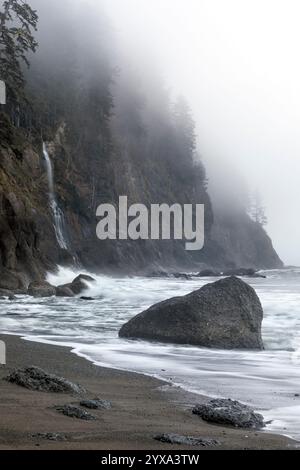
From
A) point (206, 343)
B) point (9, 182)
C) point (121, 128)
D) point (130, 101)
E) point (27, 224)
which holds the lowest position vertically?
point (206, 343)

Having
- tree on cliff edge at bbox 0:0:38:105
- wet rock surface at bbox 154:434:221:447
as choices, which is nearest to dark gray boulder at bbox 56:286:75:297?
tree on cliff edge at bbox 0:0:38:105

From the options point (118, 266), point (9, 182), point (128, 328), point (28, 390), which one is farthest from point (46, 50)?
point (28, 390)

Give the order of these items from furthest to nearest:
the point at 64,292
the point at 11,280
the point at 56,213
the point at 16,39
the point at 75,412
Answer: the point at 56,213, the point at 11,280, the point at 16,39, the point at 64,292, the point at 75,412

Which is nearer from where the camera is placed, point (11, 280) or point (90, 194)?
point (11, 280)

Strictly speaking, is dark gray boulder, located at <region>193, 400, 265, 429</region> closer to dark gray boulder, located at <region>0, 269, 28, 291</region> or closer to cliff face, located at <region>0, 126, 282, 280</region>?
dark gray boulder, located at <region>0, 269, 28, 291</region>

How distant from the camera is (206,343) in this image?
10.3m

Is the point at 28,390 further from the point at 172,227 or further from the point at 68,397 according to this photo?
the point at 172,227

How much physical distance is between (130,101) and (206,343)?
5783cm

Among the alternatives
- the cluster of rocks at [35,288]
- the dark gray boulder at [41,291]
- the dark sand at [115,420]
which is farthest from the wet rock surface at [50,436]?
the dark gray boulder at [41,291]

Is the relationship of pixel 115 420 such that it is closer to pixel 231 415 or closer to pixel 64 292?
pixel 231 415

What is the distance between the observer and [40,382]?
5.63 metres

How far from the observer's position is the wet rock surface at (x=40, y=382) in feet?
18.1

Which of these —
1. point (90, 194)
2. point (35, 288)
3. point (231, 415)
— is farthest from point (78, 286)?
point (90, 194)

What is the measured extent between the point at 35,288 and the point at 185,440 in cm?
1816
